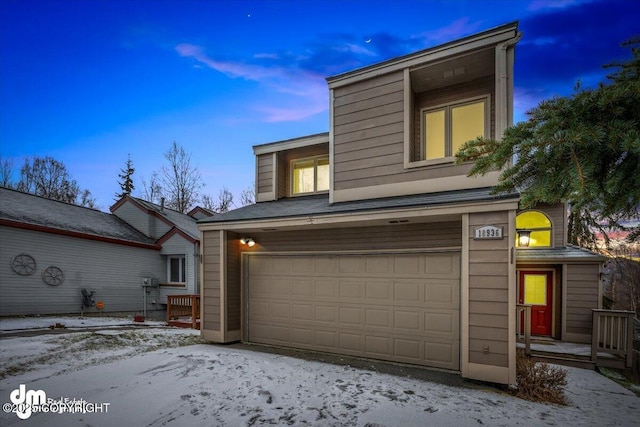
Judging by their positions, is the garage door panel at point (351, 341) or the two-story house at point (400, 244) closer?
the two-story house at point (400, 244)

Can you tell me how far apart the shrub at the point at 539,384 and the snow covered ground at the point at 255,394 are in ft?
0.67

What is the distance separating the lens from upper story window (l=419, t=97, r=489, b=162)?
6547mm

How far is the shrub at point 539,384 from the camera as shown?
4.47m

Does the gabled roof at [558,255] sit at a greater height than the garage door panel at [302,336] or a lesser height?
greater

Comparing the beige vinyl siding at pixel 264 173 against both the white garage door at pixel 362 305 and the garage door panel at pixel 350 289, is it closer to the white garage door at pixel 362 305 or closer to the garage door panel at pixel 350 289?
the white garage door at pixel 362 305

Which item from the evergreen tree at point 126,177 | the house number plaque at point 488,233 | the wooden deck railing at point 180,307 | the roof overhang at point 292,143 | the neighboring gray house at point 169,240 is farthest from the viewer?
the evergreen tree at point 126,177

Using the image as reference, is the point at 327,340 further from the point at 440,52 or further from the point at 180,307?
the point at 440,52

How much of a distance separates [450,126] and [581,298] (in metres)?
6.61

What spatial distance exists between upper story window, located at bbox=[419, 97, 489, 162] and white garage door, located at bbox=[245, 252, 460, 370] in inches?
93.2

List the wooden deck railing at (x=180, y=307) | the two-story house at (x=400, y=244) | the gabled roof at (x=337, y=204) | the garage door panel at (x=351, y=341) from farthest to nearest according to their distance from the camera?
the wooden deck railing at (x=180, y=307), the garage door panel at (x=351, y=341), the gabled roof at (x=337, y=204), the two-story house at (x=400, y=244)

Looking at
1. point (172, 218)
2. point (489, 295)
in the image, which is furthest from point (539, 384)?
point (172, 218)

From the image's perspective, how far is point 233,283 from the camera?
25.6 ft

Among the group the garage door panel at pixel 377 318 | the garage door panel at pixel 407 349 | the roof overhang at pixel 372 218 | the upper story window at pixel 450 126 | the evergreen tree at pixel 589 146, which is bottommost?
the garage door panel at pixel 407 349

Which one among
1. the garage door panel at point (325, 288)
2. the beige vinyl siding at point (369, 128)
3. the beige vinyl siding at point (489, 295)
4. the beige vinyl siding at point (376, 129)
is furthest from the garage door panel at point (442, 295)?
the beige vinyl siding at point (369, 128)
